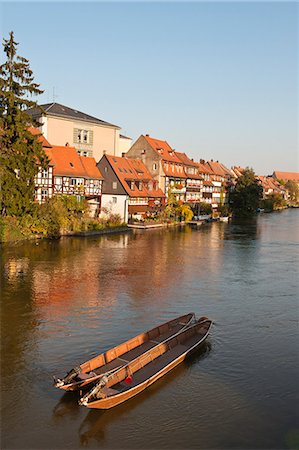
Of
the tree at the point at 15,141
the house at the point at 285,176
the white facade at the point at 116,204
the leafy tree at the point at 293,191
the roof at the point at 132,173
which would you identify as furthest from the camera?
the house at the point at 285,176

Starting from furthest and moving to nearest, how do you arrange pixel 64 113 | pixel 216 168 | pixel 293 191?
pixel 293 191 → pixel 216 168 → pixel 64 113

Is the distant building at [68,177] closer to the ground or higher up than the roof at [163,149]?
closer to the ground

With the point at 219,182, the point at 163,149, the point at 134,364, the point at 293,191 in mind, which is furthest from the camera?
the point at 293,191

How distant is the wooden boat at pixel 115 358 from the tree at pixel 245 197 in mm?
73456

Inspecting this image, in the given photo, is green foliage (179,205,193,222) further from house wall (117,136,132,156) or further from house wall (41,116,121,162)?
house wall (117,136,132,156)

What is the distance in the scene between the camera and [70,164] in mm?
47719

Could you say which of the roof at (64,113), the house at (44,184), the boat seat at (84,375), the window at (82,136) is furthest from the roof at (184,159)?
the boat seat at (84,375)

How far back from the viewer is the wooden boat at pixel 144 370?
36.9ft

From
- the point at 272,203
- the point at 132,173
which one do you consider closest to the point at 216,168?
the point at 272,203

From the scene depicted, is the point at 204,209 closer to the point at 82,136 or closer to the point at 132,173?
the point at 132,173

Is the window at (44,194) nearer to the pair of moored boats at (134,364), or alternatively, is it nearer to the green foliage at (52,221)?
the green foliage at (52,221)

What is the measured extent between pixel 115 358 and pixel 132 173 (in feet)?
149

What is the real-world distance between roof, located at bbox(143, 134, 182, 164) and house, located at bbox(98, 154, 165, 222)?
15.5ft

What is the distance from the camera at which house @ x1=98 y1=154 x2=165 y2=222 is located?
52.2 meters
